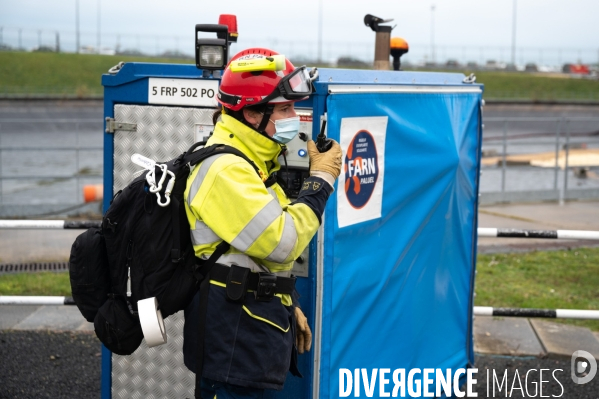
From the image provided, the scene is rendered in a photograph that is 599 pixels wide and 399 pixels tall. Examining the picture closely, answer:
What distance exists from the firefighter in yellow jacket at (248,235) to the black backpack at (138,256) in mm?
58

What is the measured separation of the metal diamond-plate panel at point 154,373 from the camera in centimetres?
440

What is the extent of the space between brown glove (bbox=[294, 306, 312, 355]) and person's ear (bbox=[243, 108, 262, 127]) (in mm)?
814

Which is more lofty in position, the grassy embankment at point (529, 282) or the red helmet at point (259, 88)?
the red helmet at point (259, 88)

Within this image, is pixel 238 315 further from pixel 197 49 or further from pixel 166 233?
pixel 197 49

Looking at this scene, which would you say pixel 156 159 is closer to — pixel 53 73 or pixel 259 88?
pixel 259 88

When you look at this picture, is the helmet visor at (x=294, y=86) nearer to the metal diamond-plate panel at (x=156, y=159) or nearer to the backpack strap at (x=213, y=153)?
the backpack strap at (x=213, y=153)

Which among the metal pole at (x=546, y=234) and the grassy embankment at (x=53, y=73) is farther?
the grassy embankment at (x=53, y=73)

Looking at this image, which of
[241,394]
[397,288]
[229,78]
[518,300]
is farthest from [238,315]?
[518,300]

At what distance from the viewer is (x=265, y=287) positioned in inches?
119

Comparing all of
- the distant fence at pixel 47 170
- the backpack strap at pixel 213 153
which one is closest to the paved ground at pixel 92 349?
the backpack strap at pixel 213 153

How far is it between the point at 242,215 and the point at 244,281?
0.88ft

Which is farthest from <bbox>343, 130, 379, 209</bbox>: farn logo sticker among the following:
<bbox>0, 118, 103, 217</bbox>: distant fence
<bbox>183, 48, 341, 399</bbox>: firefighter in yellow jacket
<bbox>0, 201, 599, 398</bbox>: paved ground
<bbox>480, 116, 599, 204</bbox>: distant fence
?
<bbox>480, 116, 599, 204</bbox>: distant fence

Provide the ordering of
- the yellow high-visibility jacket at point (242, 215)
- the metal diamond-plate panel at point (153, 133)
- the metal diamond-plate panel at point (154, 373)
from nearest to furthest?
the yellow high-visibility jacket at point (242, 215) → the metal diamond-plate panel at point (153, 133) → the metal diamond-plate panel at point (154, 373)

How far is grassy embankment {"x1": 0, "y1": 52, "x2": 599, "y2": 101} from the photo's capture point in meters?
52.6
